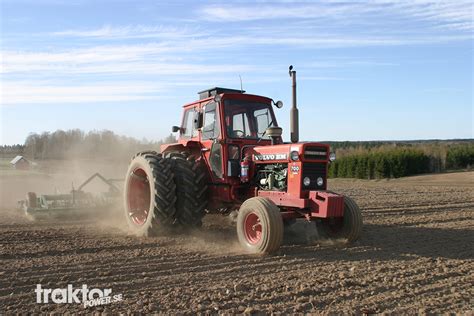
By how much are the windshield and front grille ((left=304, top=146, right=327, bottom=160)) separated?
1.32 meters

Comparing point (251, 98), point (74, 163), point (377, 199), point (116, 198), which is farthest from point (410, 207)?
point (74, 163)

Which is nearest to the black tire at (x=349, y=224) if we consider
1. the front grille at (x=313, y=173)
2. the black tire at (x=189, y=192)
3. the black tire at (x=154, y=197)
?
the front grille at (x=313, y=173)

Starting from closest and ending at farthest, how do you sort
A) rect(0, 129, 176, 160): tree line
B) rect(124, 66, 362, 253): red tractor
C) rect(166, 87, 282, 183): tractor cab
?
rect(124, 66, 362, 253): red tractor, rect(166, 87, 282, 183): tractor cab, rect(0, 129, 176, 160): tree line

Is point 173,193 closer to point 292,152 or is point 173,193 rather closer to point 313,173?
point 292,152

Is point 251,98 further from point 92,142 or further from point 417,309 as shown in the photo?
point 92,142

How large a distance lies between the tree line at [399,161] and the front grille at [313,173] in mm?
25732

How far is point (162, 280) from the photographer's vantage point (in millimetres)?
5379

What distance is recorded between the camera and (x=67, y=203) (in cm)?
1055

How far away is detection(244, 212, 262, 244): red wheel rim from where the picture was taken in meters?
7.00

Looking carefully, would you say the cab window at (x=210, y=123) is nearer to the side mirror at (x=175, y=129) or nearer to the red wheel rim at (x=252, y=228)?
the side mirror at (x=175, y=129)

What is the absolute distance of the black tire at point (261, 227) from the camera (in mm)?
6512

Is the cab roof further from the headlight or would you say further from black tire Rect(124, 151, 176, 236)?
the headlight

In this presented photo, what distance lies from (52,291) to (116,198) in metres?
6.16

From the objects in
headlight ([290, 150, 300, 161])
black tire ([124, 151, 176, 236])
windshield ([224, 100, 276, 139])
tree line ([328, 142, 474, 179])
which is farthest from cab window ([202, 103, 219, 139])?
tree line ([328, 142, 474, 179])
